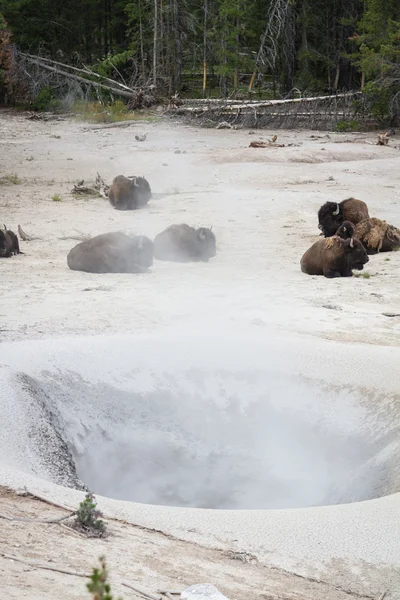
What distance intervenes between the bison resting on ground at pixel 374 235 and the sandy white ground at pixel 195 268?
16.2 inches

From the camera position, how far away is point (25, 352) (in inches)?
303

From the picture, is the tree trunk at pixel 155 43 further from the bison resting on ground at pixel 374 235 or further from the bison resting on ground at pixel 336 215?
the bison resting on ground at pixel 374 235

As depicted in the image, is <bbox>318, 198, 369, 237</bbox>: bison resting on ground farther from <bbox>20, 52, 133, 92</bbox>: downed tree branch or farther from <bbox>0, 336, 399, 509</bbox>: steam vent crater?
<bbox>20, 52, 133, 92</bbox>: downed tree branch

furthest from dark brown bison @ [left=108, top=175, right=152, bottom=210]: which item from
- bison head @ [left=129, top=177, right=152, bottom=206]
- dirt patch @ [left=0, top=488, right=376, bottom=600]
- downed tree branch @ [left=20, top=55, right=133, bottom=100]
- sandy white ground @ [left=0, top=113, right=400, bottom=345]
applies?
downed tree branch @ [left=20, top=55, right=133, bottom=100]

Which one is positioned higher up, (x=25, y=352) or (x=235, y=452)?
(x=25, y=352)

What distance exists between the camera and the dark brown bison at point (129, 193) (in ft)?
57.2

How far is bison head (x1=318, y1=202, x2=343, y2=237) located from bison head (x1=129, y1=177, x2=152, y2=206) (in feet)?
14.7

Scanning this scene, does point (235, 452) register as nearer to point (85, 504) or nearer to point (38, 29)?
point (85, 504)

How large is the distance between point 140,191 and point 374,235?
5.57 meters

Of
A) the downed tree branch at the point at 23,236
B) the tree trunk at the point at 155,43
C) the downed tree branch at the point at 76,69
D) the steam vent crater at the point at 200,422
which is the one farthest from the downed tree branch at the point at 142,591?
the tree trunk at the point at 155,43

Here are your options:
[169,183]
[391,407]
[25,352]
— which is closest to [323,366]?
[391,407]

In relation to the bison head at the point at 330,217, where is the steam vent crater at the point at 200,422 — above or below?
below

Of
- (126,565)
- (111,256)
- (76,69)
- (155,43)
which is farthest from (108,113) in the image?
(126,565)

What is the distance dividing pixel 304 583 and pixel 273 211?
12.9 m
